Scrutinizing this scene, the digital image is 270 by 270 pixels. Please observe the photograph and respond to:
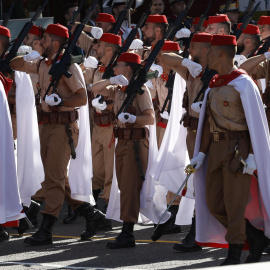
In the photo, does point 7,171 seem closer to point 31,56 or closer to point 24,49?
point 31,56

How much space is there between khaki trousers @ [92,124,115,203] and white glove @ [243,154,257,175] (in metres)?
3.17

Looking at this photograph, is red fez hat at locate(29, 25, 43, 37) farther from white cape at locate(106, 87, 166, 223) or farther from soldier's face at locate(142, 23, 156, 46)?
white cape at locate(106, 87, 166, 223)

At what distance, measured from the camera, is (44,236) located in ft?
26.3

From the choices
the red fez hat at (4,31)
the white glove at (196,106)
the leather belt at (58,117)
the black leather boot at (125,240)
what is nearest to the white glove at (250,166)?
the white glove at (196,106)

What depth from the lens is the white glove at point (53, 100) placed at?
797cm

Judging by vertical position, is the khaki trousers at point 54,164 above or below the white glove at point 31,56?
below

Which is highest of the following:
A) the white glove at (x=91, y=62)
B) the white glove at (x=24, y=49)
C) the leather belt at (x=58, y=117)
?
the white glove at (x=24, y=49)

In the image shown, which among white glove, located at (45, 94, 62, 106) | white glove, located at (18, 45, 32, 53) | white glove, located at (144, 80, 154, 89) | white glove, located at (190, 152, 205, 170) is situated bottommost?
white glove, located at (190, 152, 205, 170)

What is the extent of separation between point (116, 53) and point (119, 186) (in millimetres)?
1773

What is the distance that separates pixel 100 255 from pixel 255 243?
1434 mm

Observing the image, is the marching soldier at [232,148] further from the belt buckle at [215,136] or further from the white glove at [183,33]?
the white glove at [183,33]

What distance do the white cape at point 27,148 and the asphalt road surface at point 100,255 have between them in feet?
1.63

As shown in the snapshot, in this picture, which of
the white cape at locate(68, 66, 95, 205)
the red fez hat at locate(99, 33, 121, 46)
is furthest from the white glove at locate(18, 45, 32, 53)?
the white cape at locate(68, 66, 95, 205)

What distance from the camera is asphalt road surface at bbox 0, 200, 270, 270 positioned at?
698 centimetres
